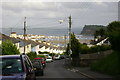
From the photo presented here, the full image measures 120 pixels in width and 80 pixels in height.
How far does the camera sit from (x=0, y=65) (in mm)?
8492

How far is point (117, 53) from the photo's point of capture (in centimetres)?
537

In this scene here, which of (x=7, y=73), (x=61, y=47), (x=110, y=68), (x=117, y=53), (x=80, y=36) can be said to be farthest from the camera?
(x=61, y=47)

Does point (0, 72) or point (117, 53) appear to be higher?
point (117, 53)

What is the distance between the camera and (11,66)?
824 cm

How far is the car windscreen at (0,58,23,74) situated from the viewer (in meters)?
8.03

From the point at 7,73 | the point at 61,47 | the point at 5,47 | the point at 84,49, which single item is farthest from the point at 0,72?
the point at 61,47

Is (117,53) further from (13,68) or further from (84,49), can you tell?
(84,49)

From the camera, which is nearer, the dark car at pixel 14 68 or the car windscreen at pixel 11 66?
the dark car at pixel 14 68

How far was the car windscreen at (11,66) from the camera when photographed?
803cm

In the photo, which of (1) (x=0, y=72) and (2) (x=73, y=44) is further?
(2) (x=73, y=44)

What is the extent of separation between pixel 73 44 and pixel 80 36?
49517 millimetres

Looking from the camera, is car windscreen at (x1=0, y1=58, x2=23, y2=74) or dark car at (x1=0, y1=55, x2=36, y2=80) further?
car windscreen at (x1=0, y1=58, x2=23, y2=74)

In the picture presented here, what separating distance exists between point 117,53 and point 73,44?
1669 inches

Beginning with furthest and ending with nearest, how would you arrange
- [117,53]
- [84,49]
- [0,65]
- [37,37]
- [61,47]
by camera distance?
[61,47]
[37,37]
[84,49]
[0,65]
[117,53]
